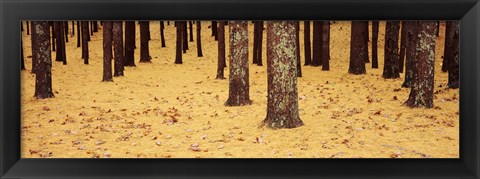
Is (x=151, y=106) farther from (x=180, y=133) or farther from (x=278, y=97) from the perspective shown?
(x=278, y=97)

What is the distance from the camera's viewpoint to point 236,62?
10.2m

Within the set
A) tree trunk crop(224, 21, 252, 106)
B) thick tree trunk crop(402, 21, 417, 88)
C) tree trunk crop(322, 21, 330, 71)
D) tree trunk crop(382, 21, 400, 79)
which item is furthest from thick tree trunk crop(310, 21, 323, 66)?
tree trunk crop(224, 21, 252, 106)

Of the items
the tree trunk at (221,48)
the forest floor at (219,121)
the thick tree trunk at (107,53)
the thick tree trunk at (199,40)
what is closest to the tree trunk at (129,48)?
the thick tree trunk at (199,40)

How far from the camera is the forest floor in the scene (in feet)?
22.9

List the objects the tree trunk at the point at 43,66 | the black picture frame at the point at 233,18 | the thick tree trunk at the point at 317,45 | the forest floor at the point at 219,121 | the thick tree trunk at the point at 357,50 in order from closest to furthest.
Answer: the black picture frame at the point at 233,18 → the forest floor at the point at 219,121 → the tree trunk at the point at 43,66 → the thick tree trunk at the point at 357,50 → the thick tree trunk at the point at 317,45

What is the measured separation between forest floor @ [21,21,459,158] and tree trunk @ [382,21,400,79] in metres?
0.37

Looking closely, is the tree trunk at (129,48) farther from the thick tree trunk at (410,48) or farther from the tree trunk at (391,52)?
the thick tree trunk at (410,48)

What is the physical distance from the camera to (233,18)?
3.40m

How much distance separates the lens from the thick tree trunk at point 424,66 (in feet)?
30.4

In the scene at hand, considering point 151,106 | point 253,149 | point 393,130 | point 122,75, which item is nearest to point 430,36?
point 393,130

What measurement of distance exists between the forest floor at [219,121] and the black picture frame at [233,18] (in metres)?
0.25

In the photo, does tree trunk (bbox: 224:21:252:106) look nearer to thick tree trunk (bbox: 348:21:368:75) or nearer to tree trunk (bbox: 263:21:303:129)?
tree trunk (bbox: 263:21:303:129)
